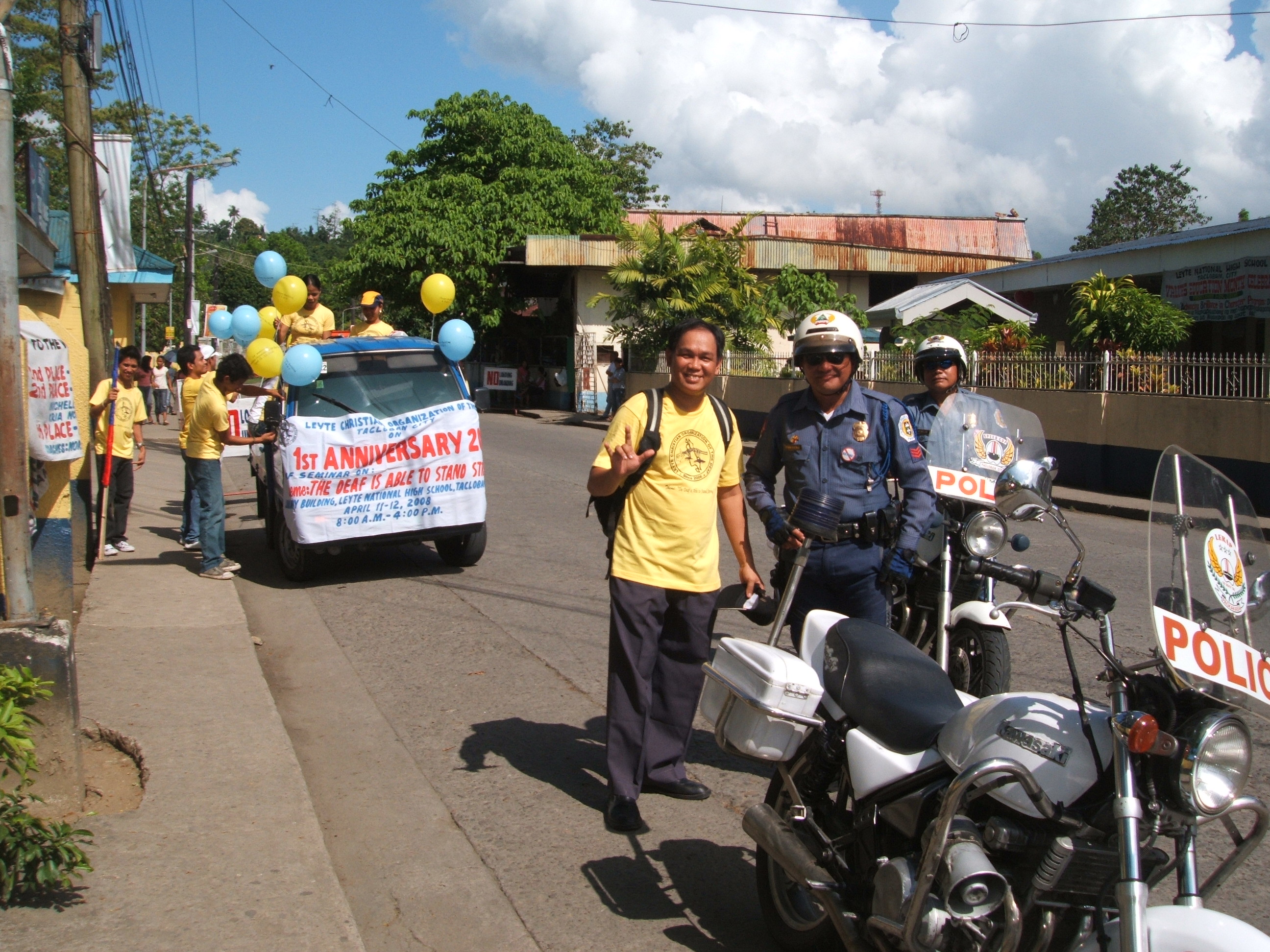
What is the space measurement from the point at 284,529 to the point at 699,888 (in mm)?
6197

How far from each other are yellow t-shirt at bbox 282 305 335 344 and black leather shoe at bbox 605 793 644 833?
780 centimetres

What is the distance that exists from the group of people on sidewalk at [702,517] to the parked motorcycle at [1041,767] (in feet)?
3.43

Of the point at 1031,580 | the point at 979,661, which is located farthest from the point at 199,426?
the point at 1031,580

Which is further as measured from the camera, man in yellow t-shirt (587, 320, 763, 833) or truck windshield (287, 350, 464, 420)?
truck windshield (287, 350, 464, 420)

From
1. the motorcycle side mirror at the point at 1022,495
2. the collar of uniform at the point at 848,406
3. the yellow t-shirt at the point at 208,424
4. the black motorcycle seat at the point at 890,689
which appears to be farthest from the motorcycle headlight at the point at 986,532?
the yellow t-shirt at the point at 208,424

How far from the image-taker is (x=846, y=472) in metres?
4.33

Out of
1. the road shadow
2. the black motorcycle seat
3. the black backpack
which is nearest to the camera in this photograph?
the black motorcycle seat

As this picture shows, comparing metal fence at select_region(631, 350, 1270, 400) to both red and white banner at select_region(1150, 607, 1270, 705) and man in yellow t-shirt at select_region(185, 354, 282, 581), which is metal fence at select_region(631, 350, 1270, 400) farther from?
red and white banner at select_region(1150, 607, 1270, 705)

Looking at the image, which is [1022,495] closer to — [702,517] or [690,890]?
[702,517]

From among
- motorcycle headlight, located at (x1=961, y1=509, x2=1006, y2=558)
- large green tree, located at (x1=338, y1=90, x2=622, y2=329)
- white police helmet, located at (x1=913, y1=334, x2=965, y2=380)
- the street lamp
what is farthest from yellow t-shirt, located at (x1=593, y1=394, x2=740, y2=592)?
large green tree, located at (x1=338, y1=90, x2=622, y2=329)

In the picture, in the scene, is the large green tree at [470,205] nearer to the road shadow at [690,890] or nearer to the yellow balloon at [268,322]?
the yellow balloon at [268,322]

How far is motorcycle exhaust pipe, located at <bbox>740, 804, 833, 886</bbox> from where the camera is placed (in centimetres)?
295

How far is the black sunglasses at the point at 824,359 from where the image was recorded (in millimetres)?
4184

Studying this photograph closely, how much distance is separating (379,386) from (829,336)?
579cm
